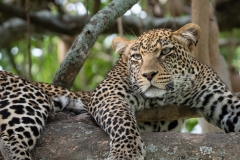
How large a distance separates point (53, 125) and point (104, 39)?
733cm

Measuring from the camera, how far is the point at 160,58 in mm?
7246

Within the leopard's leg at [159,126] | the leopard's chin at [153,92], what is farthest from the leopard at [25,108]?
the leopard's chin at [153,92]

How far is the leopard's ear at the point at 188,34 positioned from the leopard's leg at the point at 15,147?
7.68 ft

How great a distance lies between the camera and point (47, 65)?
13.5 m

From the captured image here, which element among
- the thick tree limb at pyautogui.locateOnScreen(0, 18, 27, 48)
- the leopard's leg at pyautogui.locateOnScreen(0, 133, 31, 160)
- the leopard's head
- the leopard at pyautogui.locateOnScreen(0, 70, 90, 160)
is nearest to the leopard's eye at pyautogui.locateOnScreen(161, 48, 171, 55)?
the leopard's head

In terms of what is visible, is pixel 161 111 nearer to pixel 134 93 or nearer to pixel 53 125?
pixel 134 93

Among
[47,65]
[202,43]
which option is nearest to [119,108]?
[202,43]

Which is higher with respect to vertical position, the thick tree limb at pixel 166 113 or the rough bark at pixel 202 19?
the rough bark at pixel 202 19

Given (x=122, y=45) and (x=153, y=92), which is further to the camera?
(x=122, y=45)

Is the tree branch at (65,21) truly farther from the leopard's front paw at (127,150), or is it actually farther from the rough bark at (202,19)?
the leopard's front paw at (127,150)

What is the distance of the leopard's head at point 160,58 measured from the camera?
23.0 feet

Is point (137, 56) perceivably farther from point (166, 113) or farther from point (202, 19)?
point (202, 19)

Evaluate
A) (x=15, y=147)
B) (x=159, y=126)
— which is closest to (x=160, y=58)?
(x=159, y=126)

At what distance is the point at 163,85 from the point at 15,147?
1.87m
